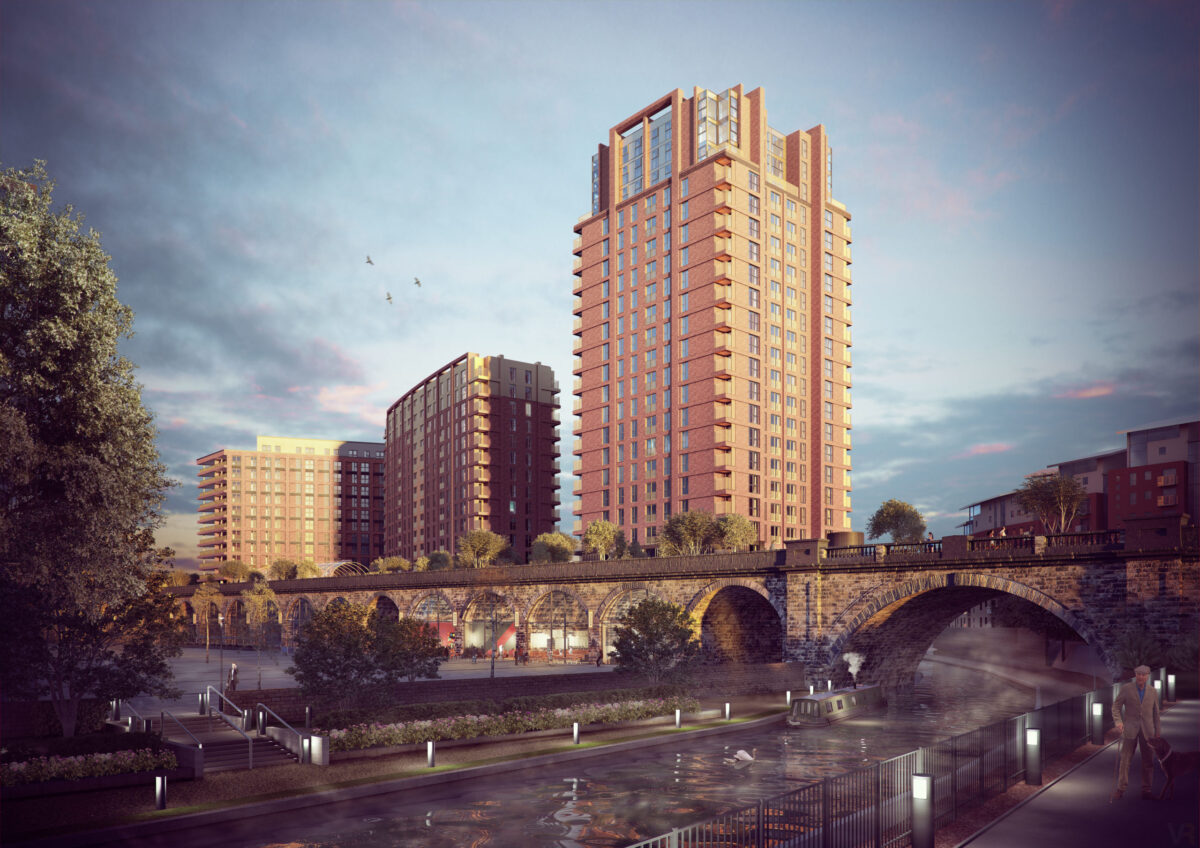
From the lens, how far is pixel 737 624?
6825 cm

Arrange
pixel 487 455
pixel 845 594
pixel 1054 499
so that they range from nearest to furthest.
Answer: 1. pixel 845 594
2. pixel 1054 499
3. pixel 487 455

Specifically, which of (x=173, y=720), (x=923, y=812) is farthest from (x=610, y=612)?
(x=923, y=812)

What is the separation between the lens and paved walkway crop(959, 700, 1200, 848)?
1442 centimetres

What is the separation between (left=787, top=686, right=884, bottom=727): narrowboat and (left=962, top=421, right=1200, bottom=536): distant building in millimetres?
61860

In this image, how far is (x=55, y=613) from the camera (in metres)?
25.9

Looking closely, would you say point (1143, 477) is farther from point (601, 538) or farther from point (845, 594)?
point (845, 594)

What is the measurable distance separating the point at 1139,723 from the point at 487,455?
135 meters

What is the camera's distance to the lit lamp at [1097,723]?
24.6 meters

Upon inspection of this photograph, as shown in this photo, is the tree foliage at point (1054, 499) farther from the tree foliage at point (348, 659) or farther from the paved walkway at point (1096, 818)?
the paved walkway at point (1096, 818)

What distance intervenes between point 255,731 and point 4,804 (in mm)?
10955

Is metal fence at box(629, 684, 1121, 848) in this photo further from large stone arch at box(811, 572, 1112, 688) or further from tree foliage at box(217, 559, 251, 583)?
tree foliage at box(217, 559, 251, 583)

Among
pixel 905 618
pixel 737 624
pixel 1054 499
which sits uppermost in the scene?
pixel 1054 499

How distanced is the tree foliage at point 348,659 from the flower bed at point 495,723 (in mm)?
2719

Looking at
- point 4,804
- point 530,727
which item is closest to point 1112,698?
point 530,727
